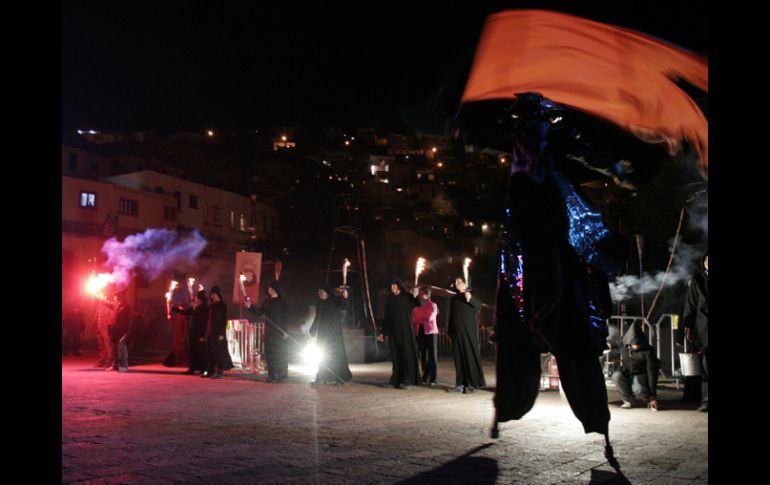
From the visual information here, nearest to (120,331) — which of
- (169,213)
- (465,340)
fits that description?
(465,340)

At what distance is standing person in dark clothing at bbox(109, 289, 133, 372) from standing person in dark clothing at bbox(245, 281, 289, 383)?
4038 mm

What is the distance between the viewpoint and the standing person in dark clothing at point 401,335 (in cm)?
1455

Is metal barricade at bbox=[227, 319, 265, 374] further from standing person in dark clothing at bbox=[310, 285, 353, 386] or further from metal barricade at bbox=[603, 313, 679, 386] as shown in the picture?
metal barricade at bbox=[603, 313, 679, 386]

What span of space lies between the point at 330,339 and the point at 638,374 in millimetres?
6910

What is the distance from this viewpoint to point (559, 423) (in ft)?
27.8

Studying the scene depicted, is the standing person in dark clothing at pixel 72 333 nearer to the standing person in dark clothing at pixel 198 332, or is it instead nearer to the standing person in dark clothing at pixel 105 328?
the standing person in dark clothing at pixel 105 328

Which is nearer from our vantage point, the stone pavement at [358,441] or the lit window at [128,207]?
the stone pavement at [358,441]

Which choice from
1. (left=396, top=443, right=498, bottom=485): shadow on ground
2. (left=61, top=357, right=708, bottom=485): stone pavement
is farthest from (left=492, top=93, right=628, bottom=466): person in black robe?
(left=61, top=357, right=708, bottom=485): stone pavement

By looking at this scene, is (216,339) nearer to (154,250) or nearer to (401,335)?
(401,335)

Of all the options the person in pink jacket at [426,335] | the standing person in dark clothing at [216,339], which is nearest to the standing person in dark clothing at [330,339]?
the person in pink jacket at [426,335]

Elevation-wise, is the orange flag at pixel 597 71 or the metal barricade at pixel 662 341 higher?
the orange flag at pixel 597 71

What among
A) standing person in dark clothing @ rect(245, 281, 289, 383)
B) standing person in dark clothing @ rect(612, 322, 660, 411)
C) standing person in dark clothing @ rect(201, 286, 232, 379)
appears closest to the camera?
standing person in dark clothing @ rect(612, 322, 660, 411)

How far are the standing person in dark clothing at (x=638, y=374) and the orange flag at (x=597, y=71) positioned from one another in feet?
16.5

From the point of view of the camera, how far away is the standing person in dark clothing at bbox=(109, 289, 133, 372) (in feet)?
61.2
